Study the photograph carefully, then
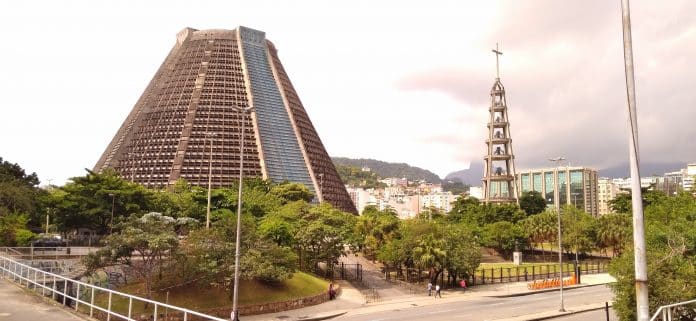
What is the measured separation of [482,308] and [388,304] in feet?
20.7

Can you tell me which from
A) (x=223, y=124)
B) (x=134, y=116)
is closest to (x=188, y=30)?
(x=134, y=116)

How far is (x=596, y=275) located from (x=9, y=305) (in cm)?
5418

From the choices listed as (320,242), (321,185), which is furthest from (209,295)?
(321,185)

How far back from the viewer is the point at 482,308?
33844 mm

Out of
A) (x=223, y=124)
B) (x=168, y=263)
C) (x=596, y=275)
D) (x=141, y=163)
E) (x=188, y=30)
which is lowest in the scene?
(x=596, y=275)

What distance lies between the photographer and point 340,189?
356 ft

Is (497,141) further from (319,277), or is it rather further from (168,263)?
(168,263)

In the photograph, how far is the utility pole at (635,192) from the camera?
9.05 m

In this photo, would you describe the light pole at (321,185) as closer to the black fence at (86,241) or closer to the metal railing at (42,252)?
the black fence at (86,241)

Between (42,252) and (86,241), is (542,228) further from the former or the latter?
(42,252)

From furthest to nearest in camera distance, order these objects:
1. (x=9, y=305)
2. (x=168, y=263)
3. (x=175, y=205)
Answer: (x=175, y=205), (x=168, y=263), (x=9, y=305)

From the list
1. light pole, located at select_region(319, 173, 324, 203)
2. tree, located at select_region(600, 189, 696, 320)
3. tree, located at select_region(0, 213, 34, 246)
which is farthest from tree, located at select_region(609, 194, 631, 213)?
tree, located at select_region(0, 213, 34, 246)

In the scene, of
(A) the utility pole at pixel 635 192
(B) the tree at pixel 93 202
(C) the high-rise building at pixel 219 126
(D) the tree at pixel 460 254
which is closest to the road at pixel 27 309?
(A) the utility pole at pixel 635 192

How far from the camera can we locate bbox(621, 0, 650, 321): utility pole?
9055 millimetres
